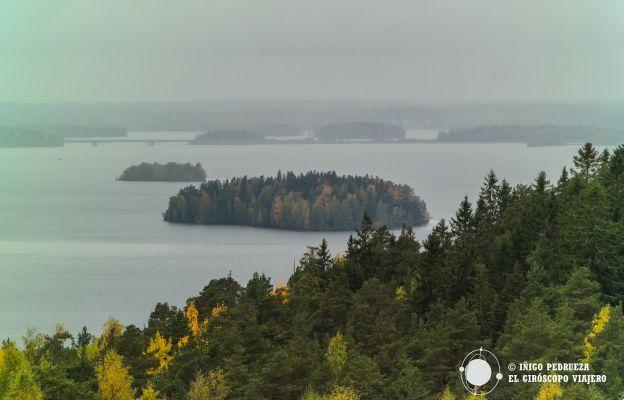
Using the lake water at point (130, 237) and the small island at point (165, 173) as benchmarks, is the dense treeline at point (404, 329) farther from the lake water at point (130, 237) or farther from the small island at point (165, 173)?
the small island at point (165, 173)

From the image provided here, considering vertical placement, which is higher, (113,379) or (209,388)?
(209,388)

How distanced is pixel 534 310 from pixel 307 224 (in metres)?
84.6

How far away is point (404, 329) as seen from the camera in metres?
30.9

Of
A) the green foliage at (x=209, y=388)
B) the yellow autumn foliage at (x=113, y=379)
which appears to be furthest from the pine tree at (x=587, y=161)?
the yellow autumn foliage at (x=113, y=379)

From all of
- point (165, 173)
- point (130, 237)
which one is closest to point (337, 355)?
point (130, 237)

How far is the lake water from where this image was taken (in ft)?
229

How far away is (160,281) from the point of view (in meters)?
76.2

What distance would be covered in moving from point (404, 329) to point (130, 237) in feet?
248

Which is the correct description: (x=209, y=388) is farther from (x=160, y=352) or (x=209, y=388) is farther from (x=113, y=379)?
(x=160, y=352)

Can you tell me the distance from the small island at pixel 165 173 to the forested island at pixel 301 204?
1454 inches

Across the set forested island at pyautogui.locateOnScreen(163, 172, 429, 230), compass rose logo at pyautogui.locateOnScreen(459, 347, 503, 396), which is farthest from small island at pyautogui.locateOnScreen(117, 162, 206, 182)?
compass rose logo at pyautogui.locateOnScreen(459, 347, 503, 396)

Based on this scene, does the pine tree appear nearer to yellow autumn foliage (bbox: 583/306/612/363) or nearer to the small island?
yellow autumn foliage (bbox: 583/306/612/363)

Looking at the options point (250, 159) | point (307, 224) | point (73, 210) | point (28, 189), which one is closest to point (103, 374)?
point (307, 224)

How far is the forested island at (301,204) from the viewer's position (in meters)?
109
